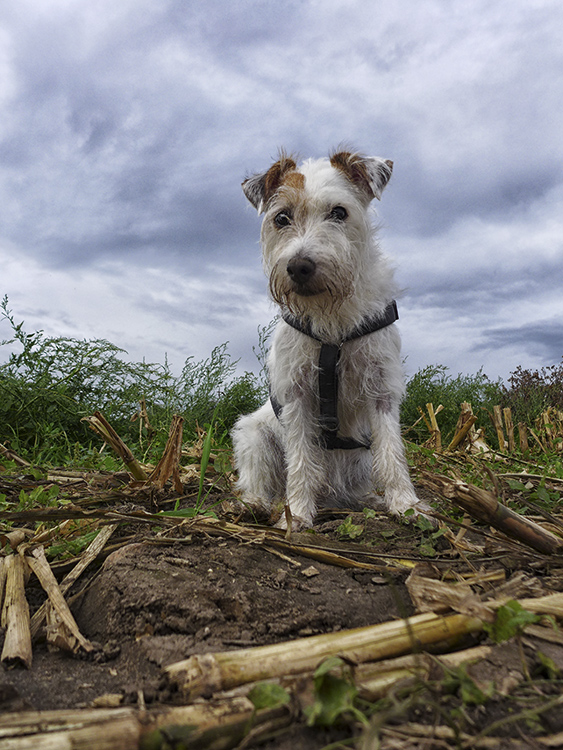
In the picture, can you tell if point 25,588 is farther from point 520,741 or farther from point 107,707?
point 520,741

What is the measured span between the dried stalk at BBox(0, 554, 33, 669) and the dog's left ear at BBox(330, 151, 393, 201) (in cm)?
359

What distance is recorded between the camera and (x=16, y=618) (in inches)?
99.9

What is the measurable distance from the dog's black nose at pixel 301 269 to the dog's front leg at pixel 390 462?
1.27m

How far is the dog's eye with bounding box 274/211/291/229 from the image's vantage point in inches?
177

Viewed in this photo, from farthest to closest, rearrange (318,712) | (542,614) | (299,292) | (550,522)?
1. (299,292)
2. (550,522)
3. (542,614)
4. (318,712)

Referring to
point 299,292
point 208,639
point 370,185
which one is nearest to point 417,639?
point 208,639

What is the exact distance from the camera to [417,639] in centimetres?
187

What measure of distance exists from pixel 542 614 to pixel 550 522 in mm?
1779

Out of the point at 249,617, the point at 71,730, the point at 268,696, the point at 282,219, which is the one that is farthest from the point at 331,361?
the point at 71,730

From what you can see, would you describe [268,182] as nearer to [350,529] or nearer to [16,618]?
[350,529]

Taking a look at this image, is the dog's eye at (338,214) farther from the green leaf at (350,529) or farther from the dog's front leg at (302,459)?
the green leaf at (350,529)

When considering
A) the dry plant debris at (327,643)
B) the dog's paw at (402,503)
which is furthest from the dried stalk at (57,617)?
the dog's paw at (402,503)

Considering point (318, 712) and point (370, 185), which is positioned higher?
point (370, 185)

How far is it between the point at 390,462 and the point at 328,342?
107 centimetres
